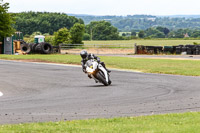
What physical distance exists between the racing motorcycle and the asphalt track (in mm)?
410

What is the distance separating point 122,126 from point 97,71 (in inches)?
358

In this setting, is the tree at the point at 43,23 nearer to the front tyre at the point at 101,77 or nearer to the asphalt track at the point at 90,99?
the asphalt track at the point at 90,99

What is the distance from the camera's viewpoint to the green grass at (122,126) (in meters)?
7.77

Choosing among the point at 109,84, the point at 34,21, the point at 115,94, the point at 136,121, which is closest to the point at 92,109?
the point at 136,121

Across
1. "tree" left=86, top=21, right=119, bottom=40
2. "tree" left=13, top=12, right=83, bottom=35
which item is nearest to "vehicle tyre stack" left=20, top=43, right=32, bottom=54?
"tree" left=86, top=21, right=119, bottom=40

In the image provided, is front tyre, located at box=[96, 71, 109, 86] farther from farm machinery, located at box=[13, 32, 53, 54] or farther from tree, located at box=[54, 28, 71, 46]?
tree, located at box=[54, 28, 71, 46]

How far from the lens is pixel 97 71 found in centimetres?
1723

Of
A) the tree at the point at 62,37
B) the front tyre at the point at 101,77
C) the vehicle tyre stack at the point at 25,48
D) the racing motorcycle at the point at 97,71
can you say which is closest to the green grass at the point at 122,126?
the racing motorcycle at the point at 97,71

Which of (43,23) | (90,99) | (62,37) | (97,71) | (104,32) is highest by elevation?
(43,23)

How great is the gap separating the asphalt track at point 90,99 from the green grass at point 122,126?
0.93 m

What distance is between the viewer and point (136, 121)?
897 centimetres

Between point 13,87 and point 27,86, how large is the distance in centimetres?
61

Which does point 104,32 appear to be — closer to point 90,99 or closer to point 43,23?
point 43,23

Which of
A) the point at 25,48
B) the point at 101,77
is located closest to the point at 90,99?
the point at 101,77
